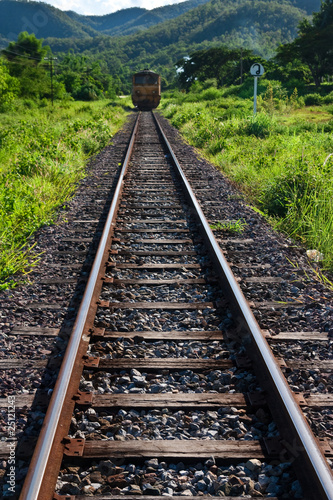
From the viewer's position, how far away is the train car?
1196 inches

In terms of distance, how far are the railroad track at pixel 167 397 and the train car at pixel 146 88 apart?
28792mm

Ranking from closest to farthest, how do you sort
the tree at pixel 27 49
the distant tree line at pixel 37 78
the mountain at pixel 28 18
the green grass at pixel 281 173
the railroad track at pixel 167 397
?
the railroad track at pixel 167 397, the green grass at pixel 281 173, the distant tree line at pixel 37 78, the tree at pixel 27 49, the mountain at pixel 28 18

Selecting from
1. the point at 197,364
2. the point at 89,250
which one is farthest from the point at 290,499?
the point at 89,250

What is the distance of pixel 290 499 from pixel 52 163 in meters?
6.91

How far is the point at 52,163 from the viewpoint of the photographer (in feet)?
25.2

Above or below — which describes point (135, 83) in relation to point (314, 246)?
above

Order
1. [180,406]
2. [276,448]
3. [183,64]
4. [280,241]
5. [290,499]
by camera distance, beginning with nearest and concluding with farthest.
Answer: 1. [290,499]
2. [276,448]
3. [180,406]
4. [280,241]
5. [183,64]

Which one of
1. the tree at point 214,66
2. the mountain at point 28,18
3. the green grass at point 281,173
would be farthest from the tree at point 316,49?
the mountain at point 28,18

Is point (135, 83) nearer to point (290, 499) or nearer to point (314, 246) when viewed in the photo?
point (314, 246)

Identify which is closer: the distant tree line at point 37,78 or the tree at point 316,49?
the distant tree line at point 37,78

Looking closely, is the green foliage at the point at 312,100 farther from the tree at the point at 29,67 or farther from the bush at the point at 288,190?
the tree at the point at 29,67

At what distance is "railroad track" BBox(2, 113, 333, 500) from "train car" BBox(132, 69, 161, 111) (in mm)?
28792

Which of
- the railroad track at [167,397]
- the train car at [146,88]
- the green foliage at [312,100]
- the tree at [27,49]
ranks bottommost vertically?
the railroad track at [167,397]

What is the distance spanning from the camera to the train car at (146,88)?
3038cm
